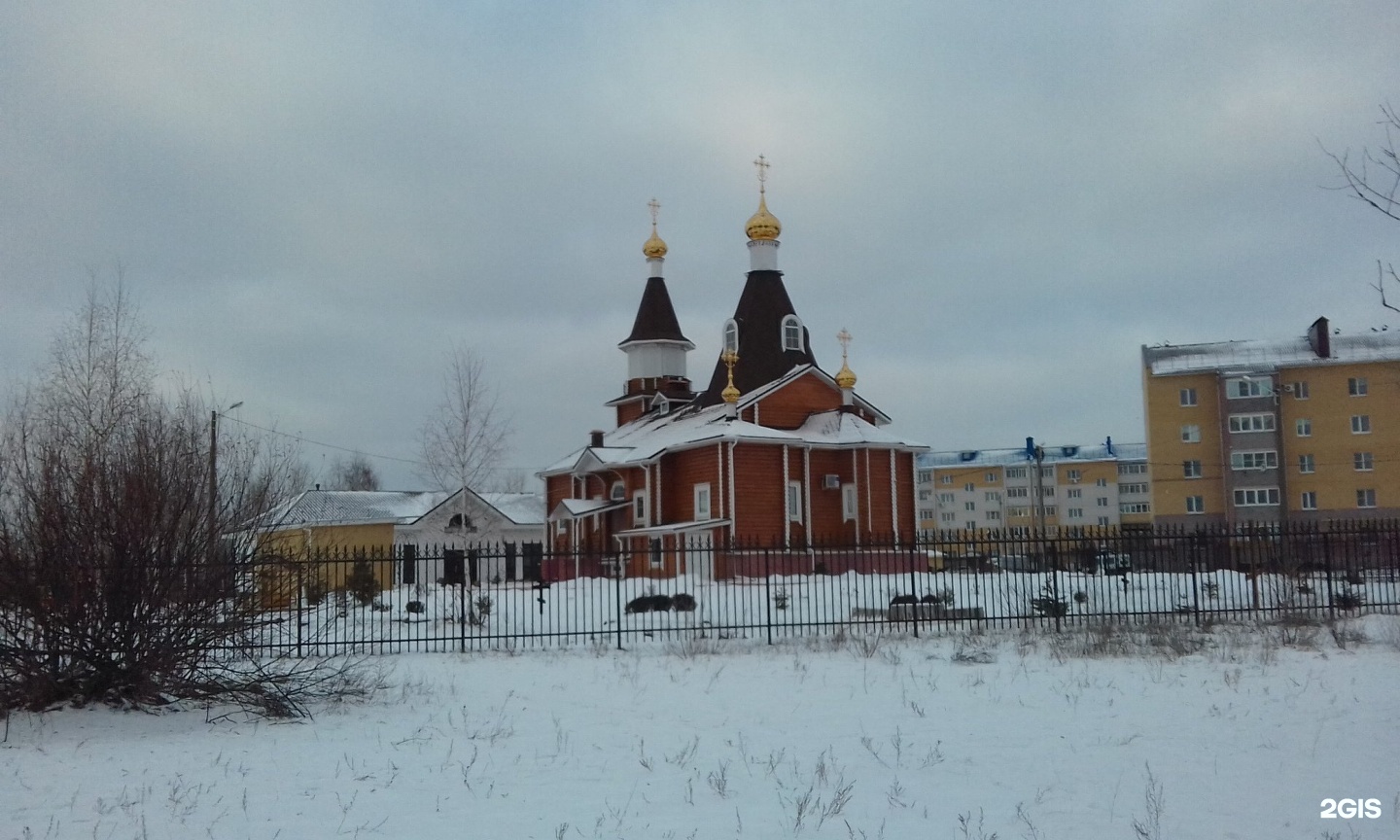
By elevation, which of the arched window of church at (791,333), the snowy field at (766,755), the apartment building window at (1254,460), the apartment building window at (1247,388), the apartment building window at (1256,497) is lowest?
the snowy field at (766,755)

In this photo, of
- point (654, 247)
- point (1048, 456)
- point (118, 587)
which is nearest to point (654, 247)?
point (654, 247)

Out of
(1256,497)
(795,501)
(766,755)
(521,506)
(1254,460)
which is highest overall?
(1254,460)

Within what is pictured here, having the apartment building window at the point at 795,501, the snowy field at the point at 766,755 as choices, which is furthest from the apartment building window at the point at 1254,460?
the snowy field at the point at 766,755

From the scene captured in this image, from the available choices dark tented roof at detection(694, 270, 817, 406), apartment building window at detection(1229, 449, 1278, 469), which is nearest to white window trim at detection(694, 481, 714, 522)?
dark tented roof at detection(694, 270, 817, 406)

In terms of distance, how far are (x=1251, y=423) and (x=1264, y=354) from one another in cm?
321

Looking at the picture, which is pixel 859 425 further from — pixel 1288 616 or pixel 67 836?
pixel 67 836

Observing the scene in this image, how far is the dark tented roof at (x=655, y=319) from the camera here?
42.2m

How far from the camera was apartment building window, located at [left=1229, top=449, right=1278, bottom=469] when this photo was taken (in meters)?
48.0

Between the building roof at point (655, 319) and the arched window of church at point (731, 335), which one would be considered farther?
the building roof at point (655, 319)

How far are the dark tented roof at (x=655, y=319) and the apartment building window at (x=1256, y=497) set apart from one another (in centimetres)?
2541

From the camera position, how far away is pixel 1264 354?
48875mm

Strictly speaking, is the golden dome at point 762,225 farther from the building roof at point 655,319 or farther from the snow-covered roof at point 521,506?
the snow-covered roof at point 521,506

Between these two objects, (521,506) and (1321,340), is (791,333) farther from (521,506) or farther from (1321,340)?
(1321,340)

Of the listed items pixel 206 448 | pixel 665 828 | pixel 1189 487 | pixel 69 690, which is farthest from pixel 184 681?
pixel 1189 487
